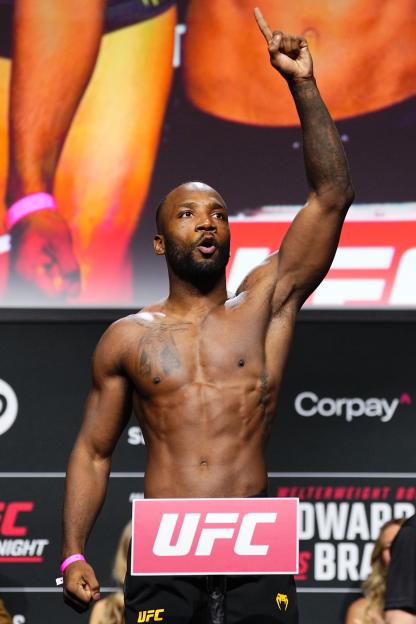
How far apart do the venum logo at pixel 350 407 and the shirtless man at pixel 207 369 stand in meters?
1.54

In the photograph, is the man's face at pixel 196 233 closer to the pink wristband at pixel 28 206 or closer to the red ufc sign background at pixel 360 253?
the red ufc sign background at pixel 360 253

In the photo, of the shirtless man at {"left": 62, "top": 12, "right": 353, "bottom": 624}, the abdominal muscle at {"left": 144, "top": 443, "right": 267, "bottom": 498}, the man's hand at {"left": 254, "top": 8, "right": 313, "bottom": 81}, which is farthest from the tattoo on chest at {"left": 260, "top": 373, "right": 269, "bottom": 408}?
the man's hand at {"left": 254, "top": 8, "right": 313, "bottom": 81}

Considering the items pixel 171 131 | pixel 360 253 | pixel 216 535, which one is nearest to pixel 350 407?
pixel 360 253

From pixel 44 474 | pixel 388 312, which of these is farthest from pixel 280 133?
pixel 44 474

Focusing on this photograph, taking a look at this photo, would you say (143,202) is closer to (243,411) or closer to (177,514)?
(243,411)

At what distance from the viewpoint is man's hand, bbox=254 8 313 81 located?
3.04 metres

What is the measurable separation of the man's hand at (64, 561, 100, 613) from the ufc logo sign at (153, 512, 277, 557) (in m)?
0.28

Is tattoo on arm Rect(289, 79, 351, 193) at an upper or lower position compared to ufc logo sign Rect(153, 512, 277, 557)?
upper

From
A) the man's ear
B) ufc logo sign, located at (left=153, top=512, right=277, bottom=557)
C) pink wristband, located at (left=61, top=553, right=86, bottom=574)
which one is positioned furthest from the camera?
the man's ear

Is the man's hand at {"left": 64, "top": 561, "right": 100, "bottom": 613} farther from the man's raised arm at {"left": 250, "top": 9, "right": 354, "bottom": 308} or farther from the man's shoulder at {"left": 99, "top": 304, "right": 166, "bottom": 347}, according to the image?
the man's raised arm at {"left": 250, "top": 9, "right": 354, "bottom": 308}

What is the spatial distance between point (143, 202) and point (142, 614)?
2.11m

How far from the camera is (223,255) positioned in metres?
3.13

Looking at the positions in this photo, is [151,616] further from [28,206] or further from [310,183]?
[28,206]

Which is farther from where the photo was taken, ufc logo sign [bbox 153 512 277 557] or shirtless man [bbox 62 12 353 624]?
shirtless man [bbox 62 12 353 624]
